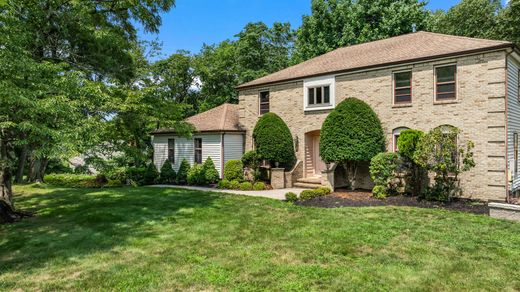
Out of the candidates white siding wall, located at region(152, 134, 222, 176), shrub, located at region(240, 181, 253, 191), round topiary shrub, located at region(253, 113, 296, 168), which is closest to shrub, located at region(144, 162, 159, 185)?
white siding wall, located at region(152, 134, 222, 176)

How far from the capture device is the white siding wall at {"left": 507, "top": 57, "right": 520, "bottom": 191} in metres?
10.8

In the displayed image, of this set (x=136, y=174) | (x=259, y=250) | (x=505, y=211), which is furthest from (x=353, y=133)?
(x=136, y=174)

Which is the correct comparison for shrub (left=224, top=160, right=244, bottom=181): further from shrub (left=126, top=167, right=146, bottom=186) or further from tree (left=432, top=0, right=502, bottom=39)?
tree (left=432, top=0, right=502, bottom=39)

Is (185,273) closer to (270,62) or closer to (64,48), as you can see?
(64,48)

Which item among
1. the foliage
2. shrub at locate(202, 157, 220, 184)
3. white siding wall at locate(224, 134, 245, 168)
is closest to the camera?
the foliage

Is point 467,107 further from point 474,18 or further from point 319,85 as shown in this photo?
point 474,18

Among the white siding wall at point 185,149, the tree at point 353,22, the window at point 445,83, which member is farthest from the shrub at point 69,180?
the tree at point 353,22

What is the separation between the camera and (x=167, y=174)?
1870 centimetres

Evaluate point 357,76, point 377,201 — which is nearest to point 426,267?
point 377,201

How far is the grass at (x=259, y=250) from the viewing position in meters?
4.44

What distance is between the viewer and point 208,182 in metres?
17.0

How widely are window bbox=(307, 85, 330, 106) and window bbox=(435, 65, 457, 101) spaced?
4.70 meters

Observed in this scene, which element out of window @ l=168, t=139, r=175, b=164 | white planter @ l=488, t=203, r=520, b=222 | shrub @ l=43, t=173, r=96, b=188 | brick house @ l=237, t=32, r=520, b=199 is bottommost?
shrub @ l=43, t=173, r=96, b=188

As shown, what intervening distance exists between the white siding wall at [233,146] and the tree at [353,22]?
1141 cm
